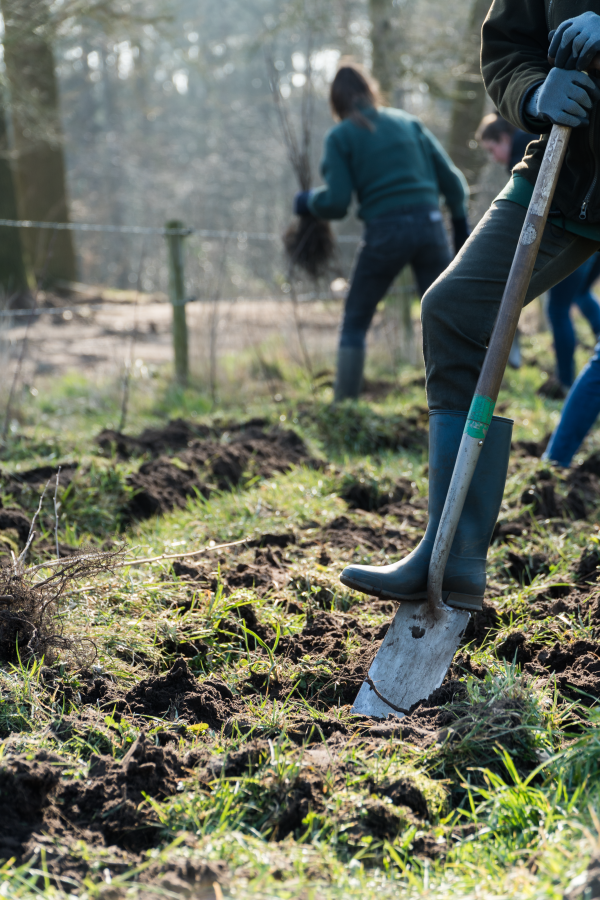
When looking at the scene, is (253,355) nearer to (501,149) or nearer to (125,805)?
(501,149)

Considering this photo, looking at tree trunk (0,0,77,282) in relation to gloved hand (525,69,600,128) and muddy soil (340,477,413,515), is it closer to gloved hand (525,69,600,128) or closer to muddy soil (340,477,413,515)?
muddy soil (340,477,413,515)

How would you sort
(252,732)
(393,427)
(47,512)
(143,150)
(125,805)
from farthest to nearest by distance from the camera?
(143,150) < (393,427) < (47,512) < (252,732) < (125,805)

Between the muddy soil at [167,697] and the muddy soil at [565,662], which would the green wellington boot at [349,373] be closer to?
the muddy soil at [565,662]

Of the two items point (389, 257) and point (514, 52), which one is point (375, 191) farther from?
point (514, 52)

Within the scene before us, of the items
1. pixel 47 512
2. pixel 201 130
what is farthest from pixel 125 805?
pixel 201 130

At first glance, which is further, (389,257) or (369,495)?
(389,257)

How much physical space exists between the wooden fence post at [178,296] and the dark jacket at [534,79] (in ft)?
13.4

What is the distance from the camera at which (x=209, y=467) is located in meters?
3.87

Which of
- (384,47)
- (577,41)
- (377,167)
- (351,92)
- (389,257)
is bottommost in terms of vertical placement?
(389,257)

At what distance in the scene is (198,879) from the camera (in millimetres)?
1343

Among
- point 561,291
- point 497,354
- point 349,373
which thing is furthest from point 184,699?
point 561,291

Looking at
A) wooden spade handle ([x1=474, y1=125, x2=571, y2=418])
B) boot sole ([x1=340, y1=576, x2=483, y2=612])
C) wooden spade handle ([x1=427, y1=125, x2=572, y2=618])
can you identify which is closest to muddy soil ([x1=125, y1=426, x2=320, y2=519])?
boot sole ([x1=340, y1=576, x2=483, y2=612])

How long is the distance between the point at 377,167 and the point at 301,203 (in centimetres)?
60

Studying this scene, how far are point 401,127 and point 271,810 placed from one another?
14.7ft
